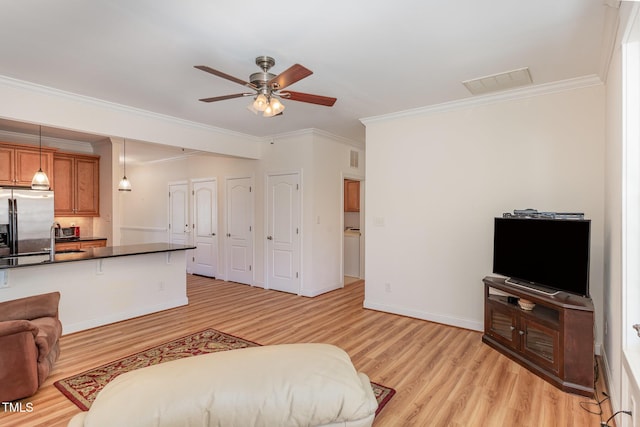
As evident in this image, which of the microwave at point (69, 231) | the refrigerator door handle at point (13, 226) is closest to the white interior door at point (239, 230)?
the microwave at point (69, 231)

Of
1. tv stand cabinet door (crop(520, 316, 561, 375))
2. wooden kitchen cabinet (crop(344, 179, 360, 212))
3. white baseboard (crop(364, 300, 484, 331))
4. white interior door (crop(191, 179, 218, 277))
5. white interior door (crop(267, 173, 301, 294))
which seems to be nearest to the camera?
tv stand cabinet door (crop(520, 316, 561, 375))

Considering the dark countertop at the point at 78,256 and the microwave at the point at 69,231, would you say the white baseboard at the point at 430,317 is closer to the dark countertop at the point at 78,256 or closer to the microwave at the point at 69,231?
the dark countertop at the point at 78,256

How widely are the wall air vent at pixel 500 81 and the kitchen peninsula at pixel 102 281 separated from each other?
430 centimetres

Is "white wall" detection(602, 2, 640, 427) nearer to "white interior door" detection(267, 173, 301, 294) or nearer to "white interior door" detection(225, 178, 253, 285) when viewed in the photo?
"white interior door" detection(267, 173, 301, 294)

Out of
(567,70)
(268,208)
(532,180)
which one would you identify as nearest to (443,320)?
(532,180)

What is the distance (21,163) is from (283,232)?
13.9ft

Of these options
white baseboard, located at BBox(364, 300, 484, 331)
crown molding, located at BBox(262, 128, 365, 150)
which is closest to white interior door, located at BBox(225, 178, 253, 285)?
crown molding, located at BBox(262, 128, 365, 150)

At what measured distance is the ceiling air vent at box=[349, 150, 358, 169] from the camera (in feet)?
20.8

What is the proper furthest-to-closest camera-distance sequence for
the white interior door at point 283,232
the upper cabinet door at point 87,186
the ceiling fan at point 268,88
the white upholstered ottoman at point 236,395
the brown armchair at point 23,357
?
1. the upper cabinet door at point 87,186
2. the white interior door at point 283,232
3. the ceiling fan at point 268,88
4. the brown armchair at point 23,357
5. the white upholstered ottoman at point 236,395

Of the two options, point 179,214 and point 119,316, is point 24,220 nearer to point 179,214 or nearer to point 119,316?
point 119,316

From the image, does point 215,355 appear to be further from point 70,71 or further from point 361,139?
point 361,139

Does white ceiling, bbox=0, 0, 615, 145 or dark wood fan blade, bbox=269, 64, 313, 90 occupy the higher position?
white ceiling, bbox=0, 0, 615, 145

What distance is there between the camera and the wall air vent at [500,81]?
319 centimetres

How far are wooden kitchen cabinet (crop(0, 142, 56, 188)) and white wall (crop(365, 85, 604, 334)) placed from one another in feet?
17.1
